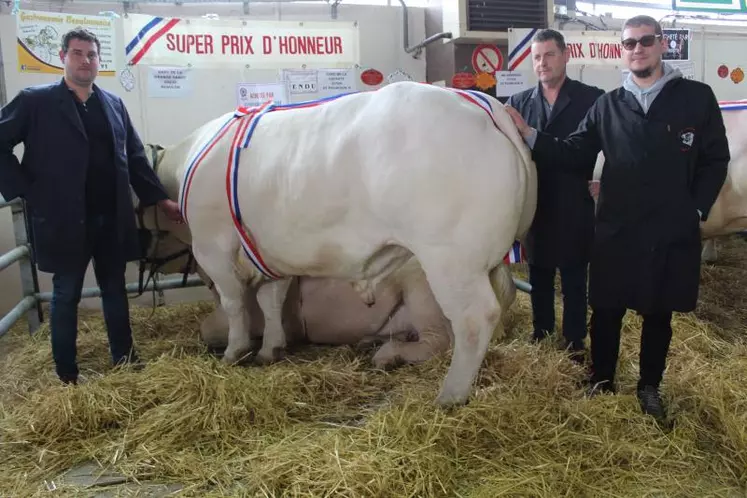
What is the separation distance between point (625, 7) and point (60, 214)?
521 centimetres

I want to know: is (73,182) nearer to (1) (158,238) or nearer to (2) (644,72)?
(1) (158,238)

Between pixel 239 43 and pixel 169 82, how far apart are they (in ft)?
Answer: 1.86

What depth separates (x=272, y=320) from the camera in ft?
10.6

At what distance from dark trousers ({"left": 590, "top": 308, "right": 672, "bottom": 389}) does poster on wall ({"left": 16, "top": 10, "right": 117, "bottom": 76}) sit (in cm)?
362

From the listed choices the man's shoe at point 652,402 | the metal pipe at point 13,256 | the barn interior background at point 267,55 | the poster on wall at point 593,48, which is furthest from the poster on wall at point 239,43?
the man's shoe at point 652,402

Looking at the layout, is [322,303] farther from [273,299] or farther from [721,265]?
[721,265]

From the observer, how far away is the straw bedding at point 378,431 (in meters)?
2.04

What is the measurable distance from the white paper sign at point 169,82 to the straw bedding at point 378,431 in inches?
87.0

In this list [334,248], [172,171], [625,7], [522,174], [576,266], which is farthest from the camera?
[625,7]

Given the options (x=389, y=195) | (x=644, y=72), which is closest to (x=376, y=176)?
(x=389, y=195)

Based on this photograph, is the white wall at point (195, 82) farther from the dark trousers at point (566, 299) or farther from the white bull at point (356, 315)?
the dark trousers at point (566, 299)

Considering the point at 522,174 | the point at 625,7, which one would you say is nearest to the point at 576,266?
the point at 522,174

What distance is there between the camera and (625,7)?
588cm

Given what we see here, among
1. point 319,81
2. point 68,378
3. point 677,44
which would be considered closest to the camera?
point 68,378
